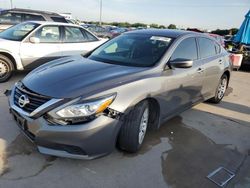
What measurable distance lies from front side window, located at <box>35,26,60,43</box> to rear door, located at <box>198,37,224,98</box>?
3888 millimetres

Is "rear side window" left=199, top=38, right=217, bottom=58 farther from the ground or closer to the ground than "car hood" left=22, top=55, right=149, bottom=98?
farther from the ground

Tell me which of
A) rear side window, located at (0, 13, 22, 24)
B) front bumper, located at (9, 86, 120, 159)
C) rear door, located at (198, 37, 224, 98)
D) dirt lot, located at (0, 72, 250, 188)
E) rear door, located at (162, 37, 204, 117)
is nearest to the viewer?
front bumper, located at (9, 86, 120, 159)

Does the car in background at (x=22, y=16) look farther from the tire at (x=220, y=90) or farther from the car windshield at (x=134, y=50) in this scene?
the tire at (x=220, y=90)

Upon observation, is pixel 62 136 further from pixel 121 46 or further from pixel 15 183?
pixel 121 46

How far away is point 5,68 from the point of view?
6.60 meters

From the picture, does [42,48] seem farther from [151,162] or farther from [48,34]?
[151,162]

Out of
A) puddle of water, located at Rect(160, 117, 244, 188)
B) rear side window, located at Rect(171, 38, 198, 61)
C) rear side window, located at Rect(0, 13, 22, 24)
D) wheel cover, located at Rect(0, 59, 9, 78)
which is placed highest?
rear side window, located at Rect(171, 38, 198, 61)

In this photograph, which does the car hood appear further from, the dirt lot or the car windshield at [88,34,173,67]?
the dirt lot

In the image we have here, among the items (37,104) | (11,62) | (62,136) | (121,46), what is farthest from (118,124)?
(11,62)

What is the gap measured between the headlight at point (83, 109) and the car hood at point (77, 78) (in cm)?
14

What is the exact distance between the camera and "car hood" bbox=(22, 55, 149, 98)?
3.15m

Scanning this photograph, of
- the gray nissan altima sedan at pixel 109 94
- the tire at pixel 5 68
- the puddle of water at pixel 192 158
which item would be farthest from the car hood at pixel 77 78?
the tire at pixel 5 68

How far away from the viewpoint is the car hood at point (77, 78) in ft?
10.3

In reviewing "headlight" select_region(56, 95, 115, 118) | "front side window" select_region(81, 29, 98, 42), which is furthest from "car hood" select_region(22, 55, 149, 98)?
"front side window" select_region(81, 29, 98, 42)
